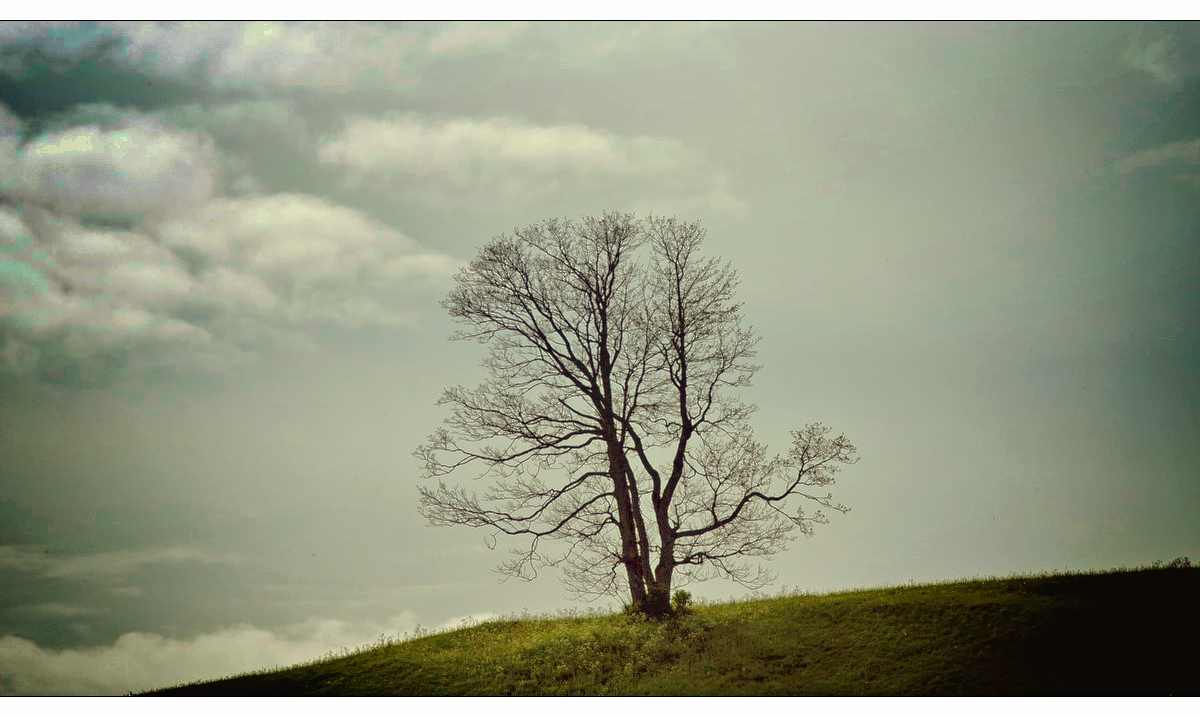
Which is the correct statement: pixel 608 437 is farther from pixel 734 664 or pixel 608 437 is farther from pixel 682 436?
pixel 734 664

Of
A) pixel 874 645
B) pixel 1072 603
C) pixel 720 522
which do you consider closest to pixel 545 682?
pixel 720 522

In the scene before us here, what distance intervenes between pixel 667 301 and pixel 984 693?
12657mm

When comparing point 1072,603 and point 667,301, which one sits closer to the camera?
point 1072,603

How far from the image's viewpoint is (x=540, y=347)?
25.2m

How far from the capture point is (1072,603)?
67.8ft

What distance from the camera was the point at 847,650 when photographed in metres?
19.9

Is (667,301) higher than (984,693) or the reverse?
higher

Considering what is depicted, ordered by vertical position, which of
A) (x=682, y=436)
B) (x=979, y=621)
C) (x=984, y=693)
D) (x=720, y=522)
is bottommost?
(x=984, y=693)

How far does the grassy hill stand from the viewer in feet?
59.3

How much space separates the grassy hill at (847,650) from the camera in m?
18.1

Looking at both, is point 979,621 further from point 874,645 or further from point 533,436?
point 533,436

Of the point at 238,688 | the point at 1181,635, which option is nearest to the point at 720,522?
the point at 1181,635

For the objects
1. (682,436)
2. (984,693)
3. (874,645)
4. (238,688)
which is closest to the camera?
(984,693)

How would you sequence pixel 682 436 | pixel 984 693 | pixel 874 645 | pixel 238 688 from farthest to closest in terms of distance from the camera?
1. pixel 682 436
2. pixel 238 688
3. pixel 874 645
4. pixel 984 693
